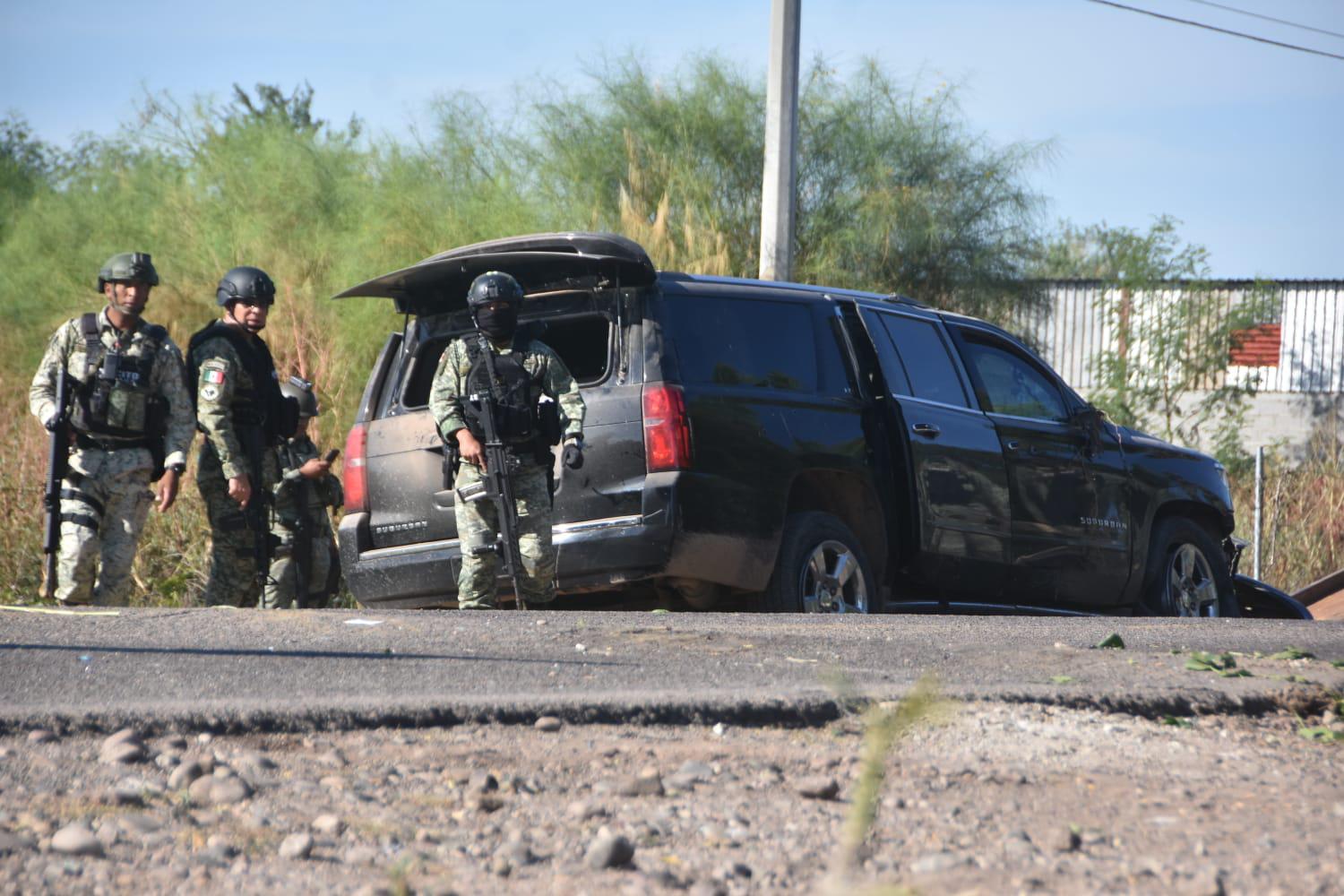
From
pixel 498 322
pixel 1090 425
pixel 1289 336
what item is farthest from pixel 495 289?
pixel 1289 336

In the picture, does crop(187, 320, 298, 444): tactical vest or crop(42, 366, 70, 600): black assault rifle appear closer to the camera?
crop(42, 366, 70, 600): black assault rifle

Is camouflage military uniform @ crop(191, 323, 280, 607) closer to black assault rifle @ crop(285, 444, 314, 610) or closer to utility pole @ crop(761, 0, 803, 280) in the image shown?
black assault rifle @ crop(285, 444, 314, 610)

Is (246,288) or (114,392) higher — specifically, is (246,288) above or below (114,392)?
above

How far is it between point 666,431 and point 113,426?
2.82m

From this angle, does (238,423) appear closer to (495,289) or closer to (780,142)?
(495,289)

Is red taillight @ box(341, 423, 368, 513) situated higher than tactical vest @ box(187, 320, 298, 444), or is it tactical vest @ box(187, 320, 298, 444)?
tactical vest @ box(187, 320, 298, 444)

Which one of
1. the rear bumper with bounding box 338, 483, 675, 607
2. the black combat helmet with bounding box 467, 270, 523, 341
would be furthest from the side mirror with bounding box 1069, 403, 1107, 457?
the black combat helmet with bounding box 467, 270, 523, 341

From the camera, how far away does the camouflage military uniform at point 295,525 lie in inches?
355

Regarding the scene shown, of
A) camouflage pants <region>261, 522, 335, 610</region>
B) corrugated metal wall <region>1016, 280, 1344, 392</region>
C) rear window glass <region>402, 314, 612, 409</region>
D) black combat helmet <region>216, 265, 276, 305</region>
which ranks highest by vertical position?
corrugated metal wall <region>1016, 280, 1344, 392</region>

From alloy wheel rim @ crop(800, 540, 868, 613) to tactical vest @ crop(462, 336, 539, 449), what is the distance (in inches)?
54.2

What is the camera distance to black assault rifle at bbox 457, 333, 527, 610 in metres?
6.53

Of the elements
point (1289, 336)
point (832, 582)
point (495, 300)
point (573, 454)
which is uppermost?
point (1289, 336)

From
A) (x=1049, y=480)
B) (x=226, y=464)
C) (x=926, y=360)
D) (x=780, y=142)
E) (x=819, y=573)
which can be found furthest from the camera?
(x=780, y=142)

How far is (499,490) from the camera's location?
21.5ft
